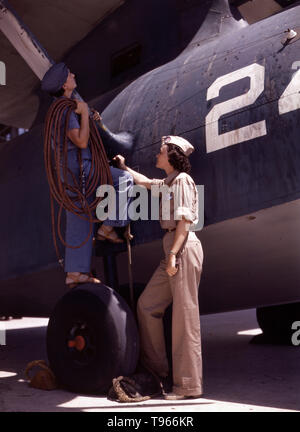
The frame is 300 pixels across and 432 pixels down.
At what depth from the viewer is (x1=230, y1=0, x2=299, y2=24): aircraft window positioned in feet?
17.3

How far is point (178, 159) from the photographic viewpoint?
12.4 ft

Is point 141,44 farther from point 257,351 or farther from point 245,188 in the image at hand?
point 257,351

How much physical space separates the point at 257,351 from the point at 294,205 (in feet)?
10.6

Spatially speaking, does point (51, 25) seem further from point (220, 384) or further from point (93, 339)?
point (220, 384)

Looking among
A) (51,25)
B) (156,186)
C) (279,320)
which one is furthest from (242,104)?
(279,320)

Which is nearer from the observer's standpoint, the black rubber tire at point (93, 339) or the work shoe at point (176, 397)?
the work shoe at point (176, 397)

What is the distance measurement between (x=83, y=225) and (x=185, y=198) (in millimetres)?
1005

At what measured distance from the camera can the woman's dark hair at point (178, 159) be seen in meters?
3.79

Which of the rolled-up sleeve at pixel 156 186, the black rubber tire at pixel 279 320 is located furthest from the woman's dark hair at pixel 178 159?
the black rubber tire at pixel 279 320

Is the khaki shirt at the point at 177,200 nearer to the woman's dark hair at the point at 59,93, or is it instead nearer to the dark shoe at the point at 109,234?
the dark shoe at the point at 109,234

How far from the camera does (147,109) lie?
14.6 ft

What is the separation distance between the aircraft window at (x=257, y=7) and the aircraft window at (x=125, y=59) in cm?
112

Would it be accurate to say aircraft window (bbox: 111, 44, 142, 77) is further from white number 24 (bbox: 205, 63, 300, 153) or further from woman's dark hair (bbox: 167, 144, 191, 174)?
woman's dark hair (bbox: 167, 144, 191, 174)
